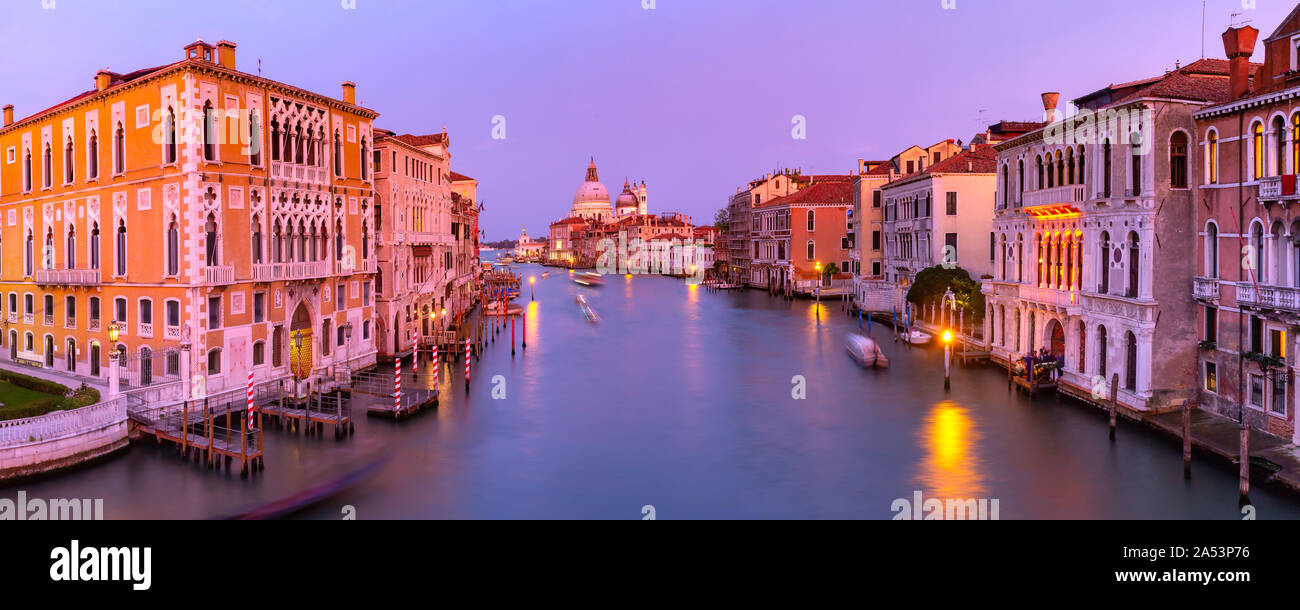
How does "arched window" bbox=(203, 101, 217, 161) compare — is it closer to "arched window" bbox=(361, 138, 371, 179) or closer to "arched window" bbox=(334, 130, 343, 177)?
"arched window" bbox=(334, 130, 343, 177)

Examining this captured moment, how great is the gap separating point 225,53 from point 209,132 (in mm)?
2205

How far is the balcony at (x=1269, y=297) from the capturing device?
15883mm

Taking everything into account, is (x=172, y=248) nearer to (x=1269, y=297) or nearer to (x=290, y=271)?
(x=290, y=271)

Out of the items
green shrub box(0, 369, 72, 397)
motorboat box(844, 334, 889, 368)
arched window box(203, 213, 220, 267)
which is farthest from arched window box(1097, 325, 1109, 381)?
green shrub box(0, 369, 72, 397)

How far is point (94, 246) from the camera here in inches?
904

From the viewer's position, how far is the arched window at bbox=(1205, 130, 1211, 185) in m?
18.7

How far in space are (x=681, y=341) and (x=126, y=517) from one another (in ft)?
96.2

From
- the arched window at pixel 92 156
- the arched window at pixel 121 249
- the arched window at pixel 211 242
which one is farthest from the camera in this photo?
the arched window at pixel 92 156

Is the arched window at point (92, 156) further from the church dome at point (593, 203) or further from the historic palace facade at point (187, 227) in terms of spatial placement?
the church dome at point (593, 203)

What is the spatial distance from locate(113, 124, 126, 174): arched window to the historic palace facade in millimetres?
31

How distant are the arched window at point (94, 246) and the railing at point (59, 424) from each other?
7036 mm

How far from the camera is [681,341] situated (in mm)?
41688

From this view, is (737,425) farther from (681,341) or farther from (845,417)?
(681,341)

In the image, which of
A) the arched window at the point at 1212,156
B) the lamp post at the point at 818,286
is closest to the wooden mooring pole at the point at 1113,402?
the arched window at the point at 1212,156
